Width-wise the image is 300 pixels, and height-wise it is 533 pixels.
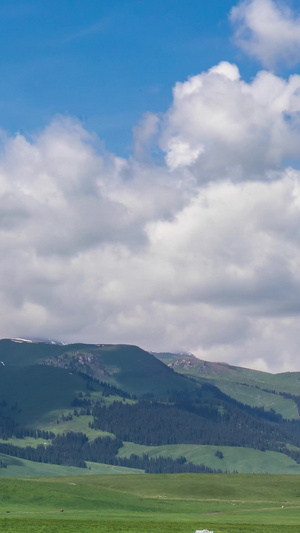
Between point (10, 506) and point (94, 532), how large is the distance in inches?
3733

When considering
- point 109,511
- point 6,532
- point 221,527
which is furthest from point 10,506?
point 6,532

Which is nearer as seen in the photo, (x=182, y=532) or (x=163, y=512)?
(x=182, y=532)

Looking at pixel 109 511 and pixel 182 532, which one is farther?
pixel 109 511

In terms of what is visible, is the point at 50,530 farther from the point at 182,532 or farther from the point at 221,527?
the point at 221,527

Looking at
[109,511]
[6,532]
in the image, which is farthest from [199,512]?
[6,532]

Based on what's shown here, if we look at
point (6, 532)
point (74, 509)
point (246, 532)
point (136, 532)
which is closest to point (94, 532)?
point (136, 532)

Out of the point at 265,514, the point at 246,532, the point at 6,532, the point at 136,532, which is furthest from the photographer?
the point at 265,514

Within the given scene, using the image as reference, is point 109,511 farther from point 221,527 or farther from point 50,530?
point 50,530

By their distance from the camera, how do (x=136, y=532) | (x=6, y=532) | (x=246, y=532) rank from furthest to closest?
(x=246, y=532) < (x=136, y=532) < (x=6, y=532)

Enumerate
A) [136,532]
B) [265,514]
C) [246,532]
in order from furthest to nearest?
[265,514]
[246,532]
[136,532]

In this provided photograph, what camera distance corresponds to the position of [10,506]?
191000mm

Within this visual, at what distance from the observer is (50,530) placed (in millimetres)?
103750

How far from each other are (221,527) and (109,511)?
7433 cm

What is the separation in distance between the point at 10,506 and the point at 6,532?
3840 inches
